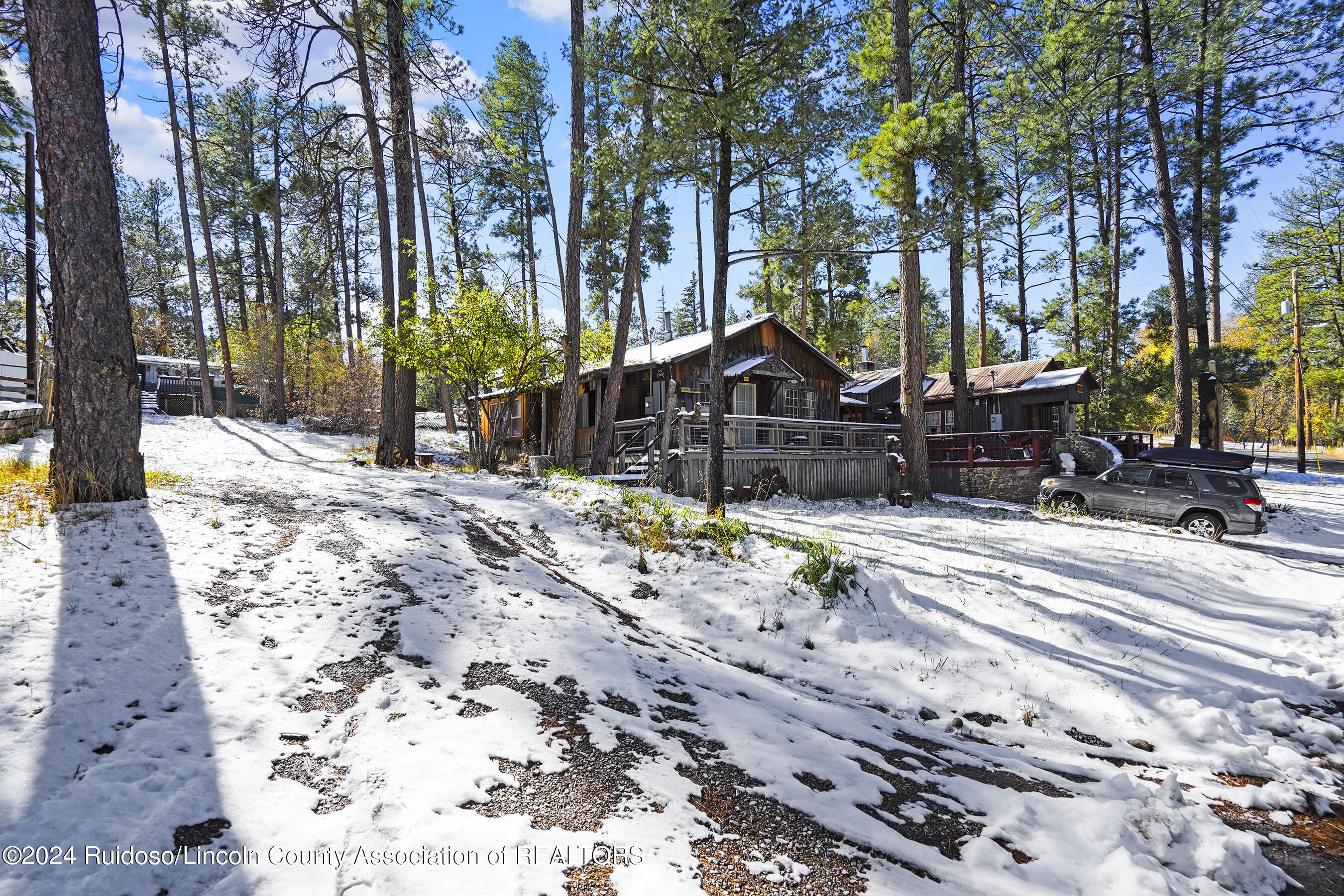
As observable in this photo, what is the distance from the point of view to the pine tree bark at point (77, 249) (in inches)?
224

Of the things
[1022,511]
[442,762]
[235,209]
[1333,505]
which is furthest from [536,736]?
[235,209]

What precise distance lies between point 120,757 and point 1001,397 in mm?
30466

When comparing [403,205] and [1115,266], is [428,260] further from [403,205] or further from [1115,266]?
[1115,266]

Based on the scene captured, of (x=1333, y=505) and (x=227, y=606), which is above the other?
(x=227, y=606)

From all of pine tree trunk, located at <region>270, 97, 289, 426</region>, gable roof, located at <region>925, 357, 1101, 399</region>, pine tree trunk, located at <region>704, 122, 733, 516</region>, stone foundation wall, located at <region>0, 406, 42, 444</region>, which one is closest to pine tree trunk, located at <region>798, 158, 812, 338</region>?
pine tree trunk, located at <region>704, 122, 733, 516</region>

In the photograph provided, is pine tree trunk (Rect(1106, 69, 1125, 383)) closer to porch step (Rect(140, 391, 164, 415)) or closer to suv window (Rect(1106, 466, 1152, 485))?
suv window (Rect(1106, 466, 1152, 485))

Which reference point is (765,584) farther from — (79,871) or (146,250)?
(146,250)

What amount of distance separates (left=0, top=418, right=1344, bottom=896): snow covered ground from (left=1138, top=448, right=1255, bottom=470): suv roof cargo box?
9.24 m

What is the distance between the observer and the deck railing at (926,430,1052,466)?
16734mm

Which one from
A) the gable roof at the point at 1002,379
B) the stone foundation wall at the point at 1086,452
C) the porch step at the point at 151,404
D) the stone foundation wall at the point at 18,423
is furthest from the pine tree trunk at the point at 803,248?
the porch step at the point at 151,404

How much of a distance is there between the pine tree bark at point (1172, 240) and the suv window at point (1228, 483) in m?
7.34

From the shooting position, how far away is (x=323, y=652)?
143 inches

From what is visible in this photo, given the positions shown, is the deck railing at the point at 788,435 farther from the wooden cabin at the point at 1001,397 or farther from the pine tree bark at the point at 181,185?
the pine tree bark at the point at 181,185

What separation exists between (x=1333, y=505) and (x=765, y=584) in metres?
19.7
